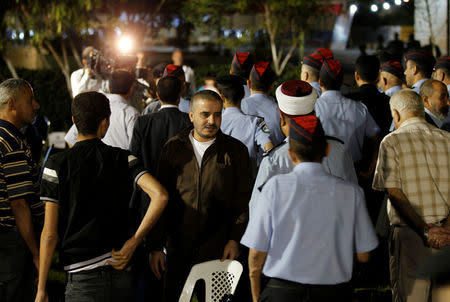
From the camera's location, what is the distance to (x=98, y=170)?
372 cm

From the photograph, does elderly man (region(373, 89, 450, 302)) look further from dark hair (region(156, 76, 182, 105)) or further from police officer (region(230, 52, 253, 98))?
police officer (region(230, 52, 253, 98))

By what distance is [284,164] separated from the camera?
393 centimetres

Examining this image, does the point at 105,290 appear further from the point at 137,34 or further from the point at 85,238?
the point at 137,34

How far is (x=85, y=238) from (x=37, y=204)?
71cm

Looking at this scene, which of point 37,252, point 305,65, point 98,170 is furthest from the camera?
point 305,65

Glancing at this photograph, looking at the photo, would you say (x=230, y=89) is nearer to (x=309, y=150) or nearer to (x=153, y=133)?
(x=153, y=133)

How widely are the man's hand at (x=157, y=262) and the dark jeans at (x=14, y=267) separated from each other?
0.84m

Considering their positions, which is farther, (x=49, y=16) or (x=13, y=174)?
(x=49, y=16)

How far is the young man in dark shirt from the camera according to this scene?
3701mm

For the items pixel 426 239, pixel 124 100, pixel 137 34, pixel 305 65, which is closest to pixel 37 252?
pixel 124 100

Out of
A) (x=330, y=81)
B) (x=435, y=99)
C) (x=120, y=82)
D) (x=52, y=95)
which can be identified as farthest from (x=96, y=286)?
(x=52, y=95)

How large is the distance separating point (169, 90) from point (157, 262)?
5.33 feet

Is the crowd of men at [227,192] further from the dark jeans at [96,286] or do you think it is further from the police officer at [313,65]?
the police officer at [313,65]

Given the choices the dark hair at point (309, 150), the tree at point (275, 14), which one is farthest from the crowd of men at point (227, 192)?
the tree at point (275, 14)
